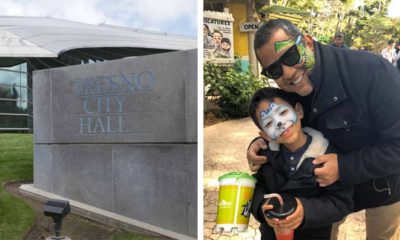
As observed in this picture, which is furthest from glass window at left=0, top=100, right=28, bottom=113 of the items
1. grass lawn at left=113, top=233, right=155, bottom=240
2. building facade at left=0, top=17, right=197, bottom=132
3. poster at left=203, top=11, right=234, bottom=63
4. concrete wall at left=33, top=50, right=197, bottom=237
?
poster at left=203, top=11, right=234, bottom=63

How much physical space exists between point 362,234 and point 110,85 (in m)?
2.02

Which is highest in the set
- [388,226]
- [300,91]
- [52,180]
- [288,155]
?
[300,91]

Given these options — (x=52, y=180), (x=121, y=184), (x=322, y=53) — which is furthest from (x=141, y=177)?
(x=322, y=53)

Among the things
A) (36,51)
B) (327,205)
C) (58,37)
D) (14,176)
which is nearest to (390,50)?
(327,205)

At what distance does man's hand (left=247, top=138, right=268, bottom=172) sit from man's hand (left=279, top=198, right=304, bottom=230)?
142 millimetres

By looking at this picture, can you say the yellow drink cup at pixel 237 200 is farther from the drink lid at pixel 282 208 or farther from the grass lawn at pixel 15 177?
A: the grass lawn at pixel 15 177

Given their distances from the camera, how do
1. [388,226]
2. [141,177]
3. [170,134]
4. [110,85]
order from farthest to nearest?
[110,85] < [141,177] < [170,134] < [388,226]

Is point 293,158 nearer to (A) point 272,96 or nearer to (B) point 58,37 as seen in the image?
(A) point 272,96

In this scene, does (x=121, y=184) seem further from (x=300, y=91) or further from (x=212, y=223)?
(x=300, y=91)

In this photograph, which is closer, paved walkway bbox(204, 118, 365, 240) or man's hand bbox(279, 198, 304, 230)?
man's hand bbox(279, 198, 304, 230)

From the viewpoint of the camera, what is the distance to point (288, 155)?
3.57ft

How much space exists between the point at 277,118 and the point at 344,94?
0.16 meters

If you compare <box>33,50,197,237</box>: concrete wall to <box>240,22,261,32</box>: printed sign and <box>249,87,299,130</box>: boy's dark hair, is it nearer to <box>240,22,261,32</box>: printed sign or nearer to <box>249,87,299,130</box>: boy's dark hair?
<box>240,22,261,32</box>: printed sign

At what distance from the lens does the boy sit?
103cm
